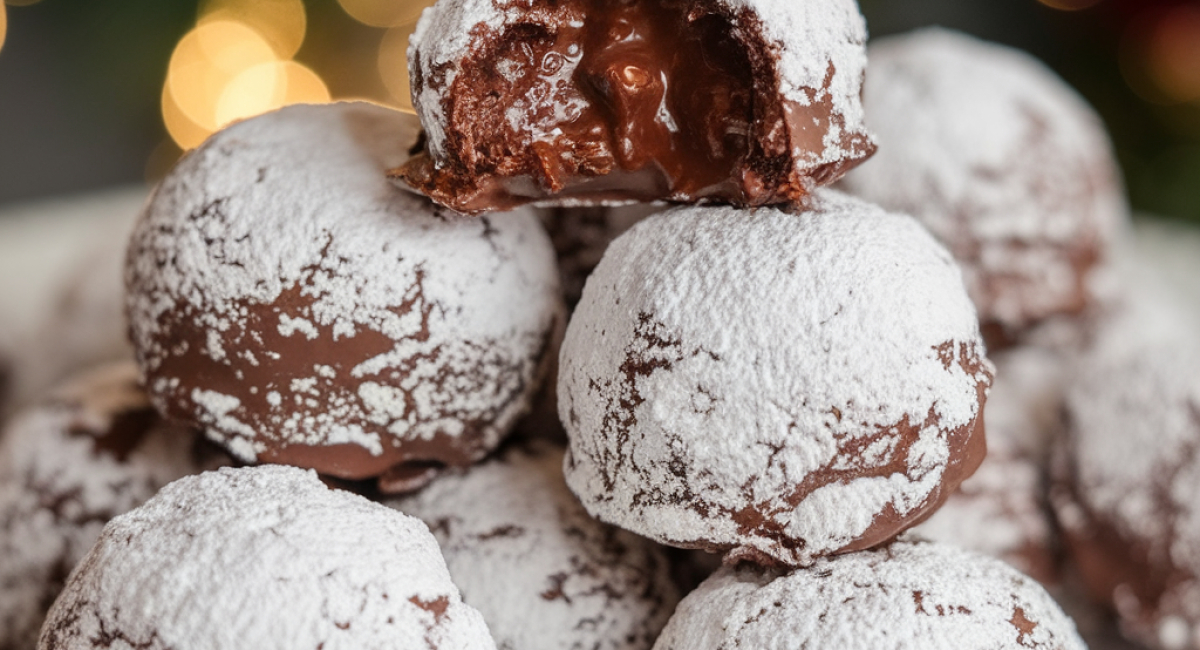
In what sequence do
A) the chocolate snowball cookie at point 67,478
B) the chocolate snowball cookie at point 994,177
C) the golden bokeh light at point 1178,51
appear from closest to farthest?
the chocolate snowball cookie at point 67,478, the chocolate snowball cookie at point 994,177, the golden bokeh light at point 1178,51

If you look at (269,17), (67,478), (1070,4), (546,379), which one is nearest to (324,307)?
(546,379)

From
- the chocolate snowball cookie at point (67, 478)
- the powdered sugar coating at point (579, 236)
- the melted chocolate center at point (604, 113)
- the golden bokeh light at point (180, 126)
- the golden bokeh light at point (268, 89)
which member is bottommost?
the golden bokeh light at point (180, 126)

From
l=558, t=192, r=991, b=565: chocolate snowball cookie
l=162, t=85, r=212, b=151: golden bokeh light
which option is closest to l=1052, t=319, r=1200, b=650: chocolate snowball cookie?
l=558, t=192, r=991, b=565: chocolate snowball cookie

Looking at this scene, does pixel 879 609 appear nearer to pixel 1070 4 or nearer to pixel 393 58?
pixel 1070 4

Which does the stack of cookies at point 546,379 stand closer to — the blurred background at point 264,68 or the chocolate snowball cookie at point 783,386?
the chocolate snowball cookie at point 783,386

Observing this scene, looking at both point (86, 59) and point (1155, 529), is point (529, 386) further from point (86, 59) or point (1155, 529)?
point (86, 59)

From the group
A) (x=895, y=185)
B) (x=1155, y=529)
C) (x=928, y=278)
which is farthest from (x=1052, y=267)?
(x=928, y=278)

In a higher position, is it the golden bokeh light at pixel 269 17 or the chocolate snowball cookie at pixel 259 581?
the chocolate snowball cookie at pixel 259 581

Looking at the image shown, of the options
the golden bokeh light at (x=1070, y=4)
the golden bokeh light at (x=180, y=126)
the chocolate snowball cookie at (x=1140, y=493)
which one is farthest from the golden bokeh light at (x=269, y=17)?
the chocolate snowball cookie at (x=1140, y=493)
